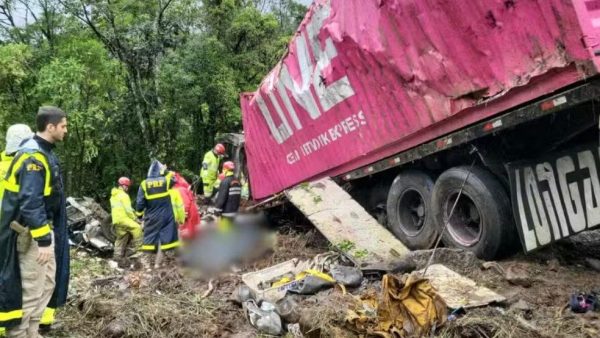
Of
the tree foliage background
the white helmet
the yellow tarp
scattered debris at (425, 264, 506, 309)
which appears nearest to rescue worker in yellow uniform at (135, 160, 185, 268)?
the white helmet

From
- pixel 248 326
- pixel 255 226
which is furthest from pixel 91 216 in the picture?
pixel 248 326

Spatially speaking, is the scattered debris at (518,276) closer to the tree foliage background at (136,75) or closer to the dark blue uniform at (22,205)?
the dark blue uniform at (22,205)

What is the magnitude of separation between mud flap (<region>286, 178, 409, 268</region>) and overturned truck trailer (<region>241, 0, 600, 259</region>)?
267 millimetres

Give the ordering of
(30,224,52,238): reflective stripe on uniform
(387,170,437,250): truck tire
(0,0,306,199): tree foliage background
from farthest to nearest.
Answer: (0,0,306,199): tree foliage background
(387,170,437,250): truck tire
(30,224,52,238): reflective stripe on uniform

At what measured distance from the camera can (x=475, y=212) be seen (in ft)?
17.4

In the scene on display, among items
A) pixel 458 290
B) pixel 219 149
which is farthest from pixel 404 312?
pixel 219 149

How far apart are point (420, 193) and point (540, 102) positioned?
194 cm

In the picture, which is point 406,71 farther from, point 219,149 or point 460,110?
point 219,149

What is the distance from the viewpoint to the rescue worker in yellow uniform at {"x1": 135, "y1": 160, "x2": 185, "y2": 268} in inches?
259

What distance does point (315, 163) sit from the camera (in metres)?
6.99

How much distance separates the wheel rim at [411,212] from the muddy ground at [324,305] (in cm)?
104

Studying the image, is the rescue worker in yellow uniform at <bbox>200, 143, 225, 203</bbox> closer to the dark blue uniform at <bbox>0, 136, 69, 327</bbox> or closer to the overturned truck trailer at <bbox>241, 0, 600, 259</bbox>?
the overturned truck trailer at <bbox>241, 0, 600, 259</bbox>

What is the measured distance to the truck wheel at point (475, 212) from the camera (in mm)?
4863

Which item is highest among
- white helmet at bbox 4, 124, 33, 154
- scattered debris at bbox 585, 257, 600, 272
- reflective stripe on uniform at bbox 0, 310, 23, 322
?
white helmet at bbox 4, 124, 33, 154
